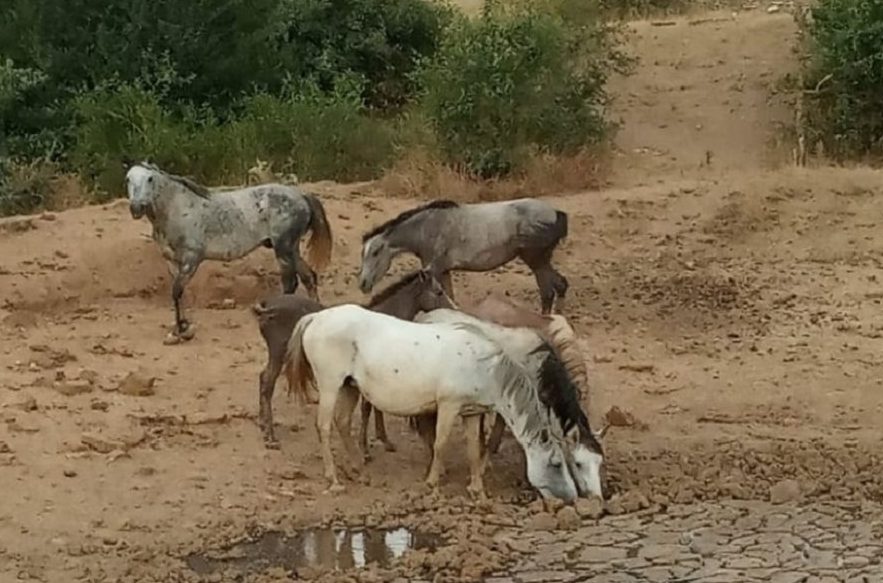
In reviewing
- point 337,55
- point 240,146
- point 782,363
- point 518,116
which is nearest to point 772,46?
point 337,55

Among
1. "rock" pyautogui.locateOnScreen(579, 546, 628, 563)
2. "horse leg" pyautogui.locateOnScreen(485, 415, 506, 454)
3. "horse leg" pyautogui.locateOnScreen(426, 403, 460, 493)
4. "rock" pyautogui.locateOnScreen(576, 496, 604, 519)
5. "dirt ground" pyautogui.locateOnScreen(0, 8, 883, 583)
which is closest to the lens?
"rock" pyautogui.locateOnScreen(579, 546, 628, 563)

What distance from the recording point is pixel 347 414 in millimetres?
8938

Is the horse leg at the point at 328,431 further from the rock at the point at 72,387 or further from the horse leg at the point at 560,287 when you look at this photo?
the horse leg at the point at 560,287

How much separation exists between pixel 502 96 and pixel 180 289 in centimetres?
586

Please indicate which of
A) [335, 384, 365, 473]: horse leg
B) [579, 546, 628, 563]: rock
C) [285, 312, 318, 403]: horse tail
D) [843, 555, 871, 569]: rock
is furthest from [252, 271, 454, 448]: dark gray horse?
[843, 555, 871, 569]: rock

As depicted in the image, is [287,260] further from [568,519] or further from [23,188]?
[23,188]

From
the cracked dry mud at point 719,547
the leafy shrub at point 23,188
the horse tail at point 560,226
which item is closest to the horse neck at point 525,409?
the cracked dry mud at point 719,547

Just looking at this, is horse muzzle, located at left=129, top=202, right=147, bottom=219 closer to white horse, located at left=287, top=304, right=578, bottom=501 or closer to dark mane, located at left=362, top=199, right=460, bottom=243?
dark mane, located at left=362, top=199, right=460, bottom=243

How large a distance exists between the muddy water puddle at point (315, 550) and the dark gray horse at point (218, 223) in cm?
392

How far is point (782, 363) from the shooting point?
11.4 meters

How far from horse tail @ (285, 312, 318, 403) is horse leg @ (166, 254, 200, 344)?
278 centimetres

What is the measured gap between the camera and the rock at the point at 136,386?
10.5 meters

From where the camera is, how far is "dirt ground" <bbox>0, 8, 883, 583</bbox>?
7949mm

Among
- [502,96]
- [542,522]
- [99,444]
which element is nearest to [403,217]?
[99,444]
